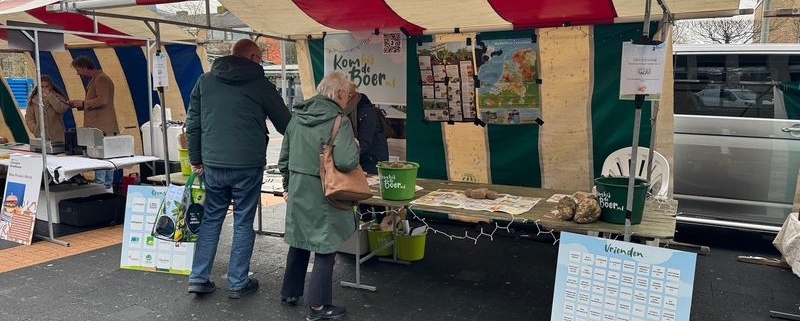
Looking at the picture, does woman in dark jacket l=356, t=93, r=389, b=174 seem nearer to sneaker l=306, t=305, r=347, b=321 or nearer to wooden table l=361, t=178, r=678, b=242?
wooden table l=361, t=178, r=678, b=242

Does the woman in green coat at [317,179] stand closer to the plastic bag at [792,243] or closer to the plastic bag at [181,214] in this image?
the plastic bag at [181,214]

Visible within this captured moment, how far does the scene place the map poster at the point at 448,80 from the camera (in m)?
5.11

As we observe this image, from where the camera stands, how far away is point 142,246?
4457 millimetres

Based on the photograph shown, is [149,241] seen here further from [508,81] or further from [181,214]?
[508,81]

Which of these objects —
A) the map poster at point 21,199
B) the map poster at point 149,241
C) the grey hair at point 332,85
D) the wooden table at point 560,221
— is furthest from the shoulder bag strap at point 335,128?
the map poster at point 21,199

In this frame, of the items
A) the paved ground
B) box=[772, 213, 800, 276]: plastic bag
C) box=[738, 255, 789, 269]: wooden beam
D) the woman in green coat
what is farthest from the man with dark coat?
box=[738, 255, 789, 269]: wooden beam

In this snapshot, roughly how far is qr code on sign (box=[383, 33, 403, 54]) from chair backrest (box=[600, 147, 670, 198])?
206 cm

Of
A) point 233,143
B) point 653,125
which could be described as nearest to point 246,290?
point 233,143

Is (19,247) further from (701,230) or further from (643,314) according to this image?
(701,230)

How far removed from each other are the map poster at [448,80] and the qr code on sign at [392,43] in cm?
19

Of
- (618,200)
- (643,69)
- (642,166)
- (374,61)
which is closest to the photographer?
(643,69)

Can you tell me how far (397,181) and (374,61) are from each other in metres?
2.13

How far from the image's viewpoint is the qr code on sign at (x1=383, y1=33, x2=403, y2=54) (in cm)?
528

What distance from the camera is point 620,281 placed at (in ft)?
9.37
